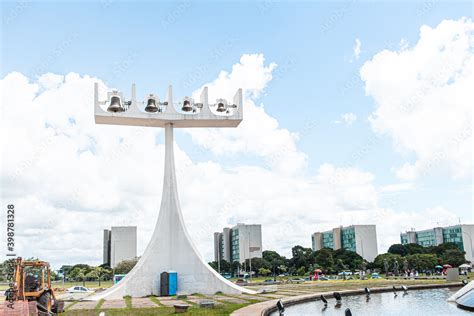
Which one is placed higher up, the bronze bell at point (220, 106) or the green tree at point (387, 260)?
the bronze bell at point (220, 106)

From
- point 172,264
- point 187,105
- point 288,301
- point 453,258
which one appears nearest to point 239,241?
point 453,258

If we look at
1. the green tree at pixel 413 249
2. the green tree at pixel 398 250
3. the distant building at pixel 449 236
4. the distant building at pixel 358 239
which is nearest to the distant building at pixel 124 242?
the distant building at pixel 358 239

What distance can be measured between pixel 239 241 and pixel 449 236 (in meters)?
55.5

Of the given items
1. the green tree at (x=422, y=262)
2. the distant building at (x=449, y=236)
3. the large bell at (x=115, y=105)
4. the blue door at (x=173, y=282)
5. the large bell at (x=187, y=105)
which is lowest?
the green tree at (x=422, y=262)

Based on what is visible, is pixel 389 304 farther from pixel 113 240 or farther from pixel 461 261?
pixel 113 240

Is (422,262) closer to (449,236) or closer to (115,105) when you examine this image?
(115,105)

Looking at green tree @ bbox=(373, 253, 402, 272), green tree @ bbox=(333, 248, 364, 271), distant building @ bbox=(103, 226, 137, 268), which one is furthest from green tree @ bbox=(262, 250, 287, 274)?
distant building @ bbox=(103, 226, 137, 268)

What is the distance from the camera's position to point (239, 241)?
12069 cm

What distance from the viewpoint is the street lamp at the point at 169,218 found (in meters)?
26.0

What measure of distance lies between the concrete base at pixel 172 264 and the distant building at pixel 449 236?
97.5 m

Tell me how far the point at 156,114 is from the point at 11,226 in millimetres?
13844

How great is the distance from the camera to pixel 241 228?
117562 mm

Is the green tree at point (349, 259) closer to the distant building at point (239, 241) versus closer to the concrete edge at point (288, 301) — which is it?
the distant building at point (239, 241)

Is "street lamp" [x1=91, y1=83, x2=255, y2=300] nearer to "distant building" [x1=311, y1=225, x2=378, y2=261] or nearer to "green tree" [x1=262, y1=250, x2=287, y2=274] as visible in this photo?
"green tree" [x1=262, y1=250, x2=287, y2=274]
